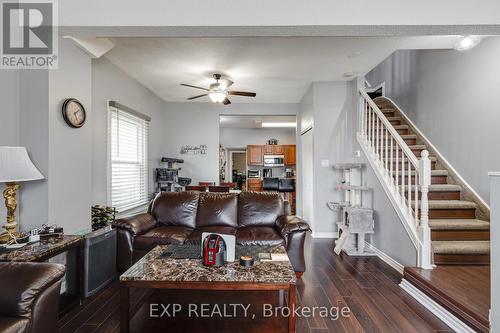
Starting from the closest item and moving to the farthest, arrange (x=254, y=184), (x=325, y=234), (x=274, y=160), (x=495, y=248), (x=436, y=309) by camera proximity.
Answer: (x=495, y=248) → (x=436, y=309) → (x=325, y=234) → (x=274, y=160) → (x=254, y=184)

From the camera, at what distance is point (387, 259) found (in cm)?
341

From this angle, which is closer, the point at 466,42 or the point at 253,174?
the point at 466,42

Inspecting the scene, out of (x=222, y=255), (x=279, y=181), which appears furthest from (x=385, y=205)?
(x=279, y=181)

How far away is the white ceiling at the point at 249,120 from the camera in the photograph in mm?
6980

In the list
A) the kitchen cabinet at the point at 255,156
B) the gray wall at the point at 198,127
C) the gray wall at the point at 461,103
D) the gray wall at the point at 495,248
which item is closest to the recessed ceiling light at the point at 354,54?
the gray wall at the point at 461,103

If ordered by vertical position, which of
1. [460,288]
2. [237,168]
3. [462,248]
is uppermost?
[237,168]

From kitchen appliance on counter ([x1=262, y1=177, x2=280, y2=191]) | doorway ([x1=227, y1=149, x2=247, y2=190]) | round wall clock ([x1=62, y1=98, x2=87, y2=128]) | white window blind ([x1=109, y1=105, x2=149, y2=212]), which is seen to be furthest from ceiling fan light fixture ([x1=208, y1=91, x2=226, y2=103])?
doorway ([x1=227, y1=149, x2=247, y2=190])

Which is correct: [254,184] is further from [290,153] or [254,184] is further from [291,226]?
[291,226]

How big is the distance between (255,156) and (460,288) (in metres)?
6.71

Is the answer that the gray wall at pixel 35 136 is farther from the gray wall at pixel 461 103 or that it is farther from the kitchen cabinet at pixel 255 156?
the kitchen cabinet at pixel 255 156

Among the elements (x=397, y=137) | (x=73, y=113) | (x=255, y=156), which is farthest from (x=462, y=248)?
(x=255, y=156)

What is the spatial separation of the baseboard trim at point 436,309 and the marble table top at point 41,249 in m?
3.09

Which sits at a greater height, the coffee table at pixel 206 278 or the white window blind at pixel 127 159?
the white window blind at pixel 127 159

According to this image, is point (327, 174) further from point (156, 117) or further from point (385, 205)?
point (156, 117)
